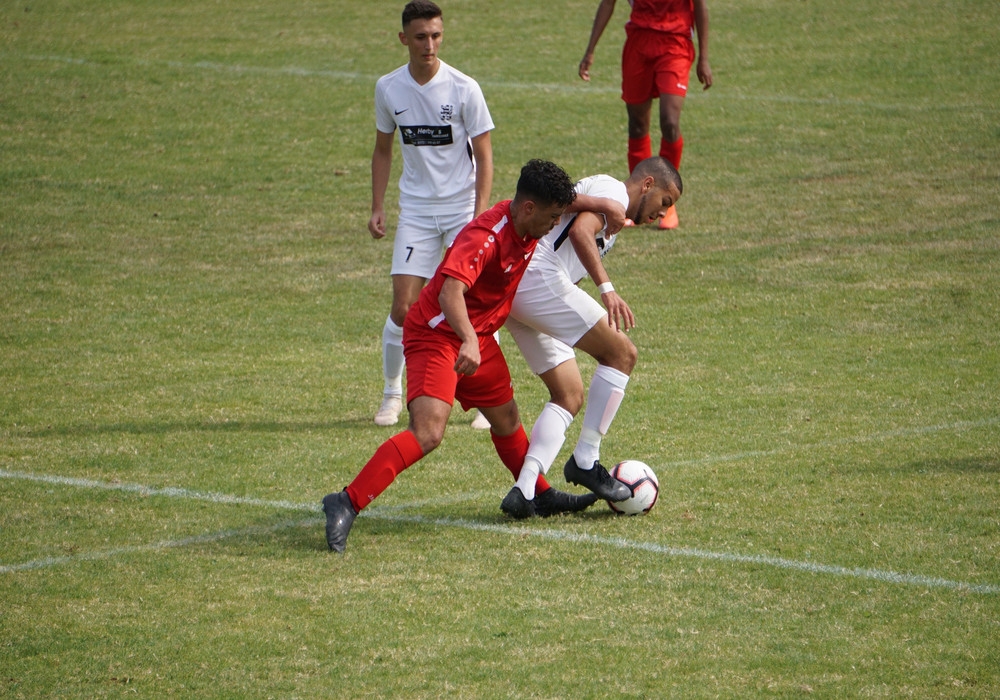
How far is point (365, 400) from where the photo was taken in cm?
828

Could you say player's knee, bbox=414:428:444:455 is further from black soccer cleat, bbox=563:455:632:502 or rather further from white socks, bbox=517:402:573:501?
black soccer cleat, bbox=563:455:632:502

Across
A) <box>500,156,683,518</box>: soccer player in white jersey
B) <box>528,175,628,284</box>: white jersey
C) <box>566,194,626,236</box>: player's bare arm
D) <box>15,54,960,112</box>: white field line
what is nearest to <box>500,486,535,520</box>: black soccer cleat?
<box>500,156,683,518</box>: soccer player in white jersey

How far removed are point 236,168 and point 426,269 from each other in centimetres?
754

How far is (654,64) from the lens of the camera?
11.9 metres

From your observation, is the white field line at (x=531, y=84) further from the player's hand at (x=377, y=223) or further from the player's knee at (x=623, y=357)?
the player's knee at (x=623, y=357)

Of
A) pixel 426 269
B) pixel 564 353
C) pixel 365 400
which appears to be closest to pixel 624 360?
pixel 564 353

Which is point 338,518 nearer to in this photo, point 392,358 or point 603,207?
point 603,207

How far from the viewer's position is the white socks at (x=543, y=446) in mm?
6020

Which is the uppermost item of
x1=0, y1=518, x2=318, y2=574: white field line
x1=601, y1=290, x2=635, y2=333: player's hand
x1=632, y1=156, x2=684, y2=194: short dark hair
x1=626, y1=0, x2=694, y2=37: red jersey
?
x1=626, y1=0, x2=694, y2=37: red jersey

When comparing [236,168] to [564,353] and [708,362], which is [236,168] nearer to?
[708,362]

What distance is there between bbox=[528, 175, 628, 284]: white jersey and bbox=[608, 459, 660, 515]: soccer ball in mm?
1018

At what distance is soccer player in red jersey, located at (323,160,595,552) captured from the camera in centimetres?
557

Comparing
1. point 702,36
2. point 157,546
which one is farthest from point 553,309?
point 702,36

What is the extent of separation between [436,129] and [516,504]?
2.86m
